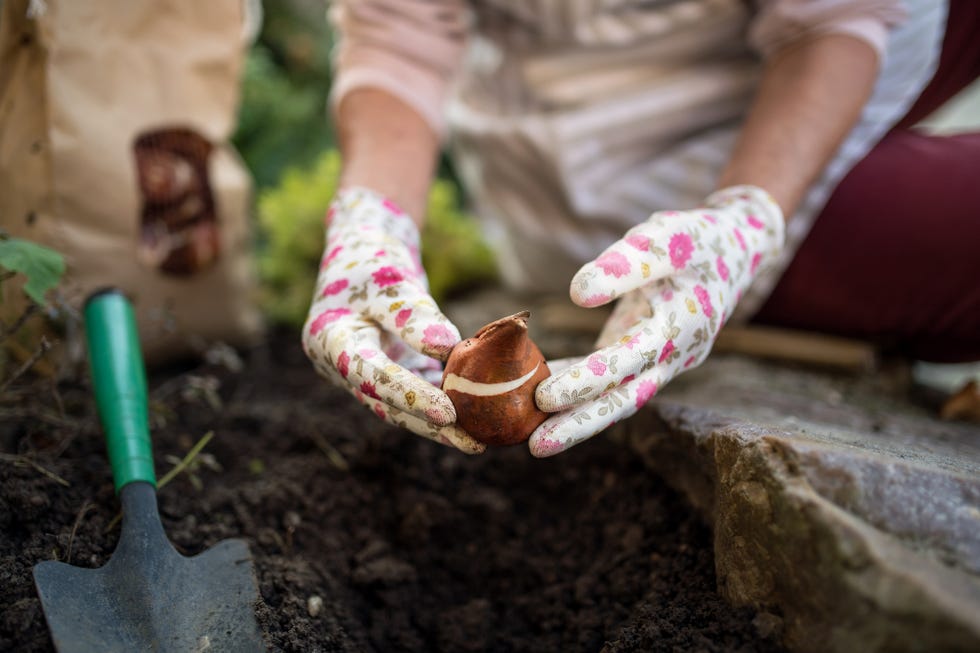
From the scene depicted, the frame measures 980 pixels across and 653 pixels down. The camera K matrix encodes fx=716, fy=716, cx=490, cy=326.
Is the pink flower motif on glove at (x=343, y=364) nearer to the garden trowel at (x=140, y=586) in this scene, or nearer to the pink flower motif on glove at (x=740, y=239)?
the garden trowel at (x=140, y=586)

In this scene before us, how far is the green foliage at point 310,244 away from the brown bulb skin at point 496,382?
1.02m

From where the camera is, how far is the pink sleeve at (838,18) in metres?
1.14

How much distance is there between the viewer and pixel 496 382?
2.45 ft

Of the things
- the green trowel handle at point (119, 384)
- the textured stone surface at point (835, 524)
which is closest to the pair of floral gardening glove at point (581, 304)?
the textured stone surface at point (835, 524)

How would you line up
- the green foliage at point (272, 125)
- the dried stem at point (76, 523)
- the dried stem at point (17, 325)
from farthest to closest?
1. the green foliage at point (272, 125)
2. the dried stem at point (17, 325)
3. the dried stem at point (76, 523)

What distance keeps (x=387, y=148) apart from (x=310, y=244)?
573mm

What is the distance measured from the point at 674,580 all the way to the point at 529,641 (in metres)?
0.20

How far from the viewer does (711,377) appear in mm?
1314

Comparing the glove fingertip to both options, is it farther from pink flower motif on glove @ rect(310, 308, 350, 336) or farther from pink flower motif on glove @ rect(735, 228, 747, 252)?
pink flower motif on glove @ rect(735, 228, 747, 252)

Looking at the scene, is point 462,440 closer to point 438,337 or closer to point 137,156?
point 438,337

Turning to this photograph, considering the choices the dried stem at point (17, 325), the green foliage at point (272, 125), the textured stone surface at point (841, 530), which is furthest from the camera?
the green foliage at point (272, 125)

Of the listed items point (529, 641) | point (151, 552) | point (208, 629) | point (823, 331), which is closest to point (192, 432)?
point (151, 552)

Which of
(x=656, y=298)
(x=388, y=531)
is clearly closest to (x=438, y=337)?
(x=656, y=298)

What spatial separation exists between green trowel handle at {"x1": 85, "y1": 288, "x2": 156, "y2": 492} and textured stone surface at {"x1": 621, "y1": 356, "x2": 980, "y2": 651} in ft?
2.31
